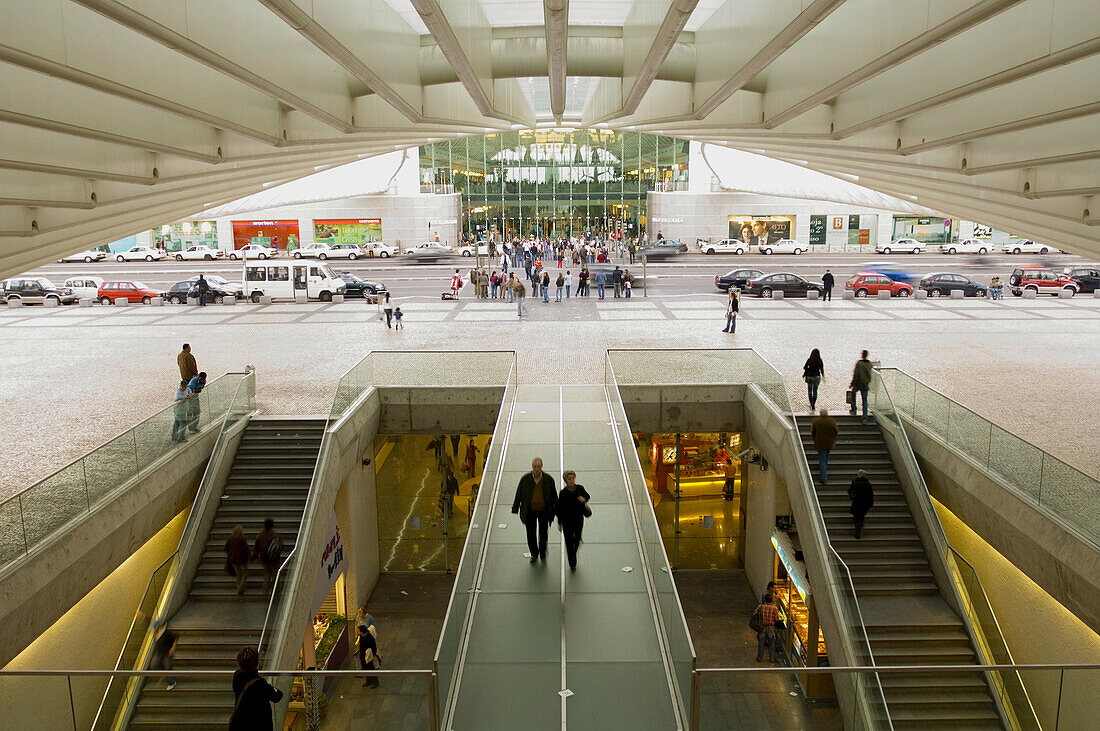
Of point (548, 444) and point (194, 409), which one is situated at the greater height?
point (194, 409)

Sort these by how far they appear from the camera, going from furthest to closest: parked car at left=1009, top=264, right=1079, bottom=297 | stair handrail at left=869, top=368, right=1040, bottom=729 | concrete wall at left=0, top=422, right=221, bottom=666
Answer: parked car at left=1009, top=264, right=1079, bottom=297 < stair handrail at left=869, top=368, right=1040, bottom=729 < concrete wall at left=0, top=422, right=221, bottom=666

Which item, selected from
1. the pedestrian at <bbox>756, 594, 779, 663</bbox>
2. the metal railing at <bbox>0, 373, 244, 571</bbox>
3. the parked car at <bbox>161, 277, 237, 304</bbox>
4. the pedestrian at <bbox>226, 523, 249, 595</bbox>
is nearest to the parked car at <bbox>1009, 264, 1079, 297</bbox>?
the pedestrian at <bbox>756, 594, 779, 663</bbox>

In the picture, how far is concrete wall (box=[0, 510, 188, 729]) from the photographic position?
5.68m

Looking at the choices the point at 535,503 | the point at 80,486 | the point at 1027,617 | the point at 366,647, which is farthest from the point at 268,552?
the point at 1027,617

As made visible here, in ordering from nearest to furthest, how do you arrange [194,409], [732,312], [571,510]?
[571,510]
[194,409]
[732,312]

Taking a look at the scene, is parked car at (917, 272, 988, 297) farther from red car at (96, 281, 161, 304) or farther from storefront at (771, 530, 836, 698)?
red car at (96, 281, 161, 304)

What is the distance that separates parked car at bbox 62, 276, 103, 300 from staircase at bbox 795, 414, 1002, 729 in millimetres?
31357

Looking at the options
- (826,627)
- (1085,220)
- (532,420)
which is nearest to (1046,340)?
(1085,220)

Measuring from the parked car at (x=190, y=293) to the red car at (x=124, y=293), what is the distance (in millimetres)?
602

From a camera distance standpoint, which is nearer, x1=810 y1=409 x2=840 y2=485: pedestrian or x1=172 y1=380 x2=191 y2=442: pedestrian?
x1=172 y1=380 x2=191 y2=442: pedestrian

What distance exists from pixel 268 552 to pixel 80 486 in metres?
→ 2.94

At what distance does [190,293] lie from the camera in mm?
33188

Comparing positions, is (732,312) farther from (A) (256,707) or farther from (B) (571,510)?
(A) (256,707)

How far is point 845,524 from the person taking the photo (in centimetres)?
1318
